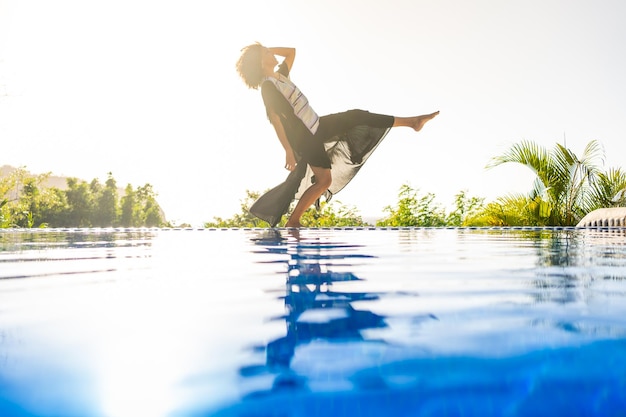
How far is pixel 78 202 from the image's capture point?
16.9 metres

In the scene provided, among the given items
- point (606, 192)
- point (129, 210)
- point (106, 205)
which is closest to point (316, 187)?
point (606, 192)

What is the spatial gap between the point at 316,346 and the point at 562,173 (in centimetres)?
946

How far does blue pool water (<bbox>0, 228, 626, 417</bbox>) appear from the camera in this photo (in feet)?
1.66

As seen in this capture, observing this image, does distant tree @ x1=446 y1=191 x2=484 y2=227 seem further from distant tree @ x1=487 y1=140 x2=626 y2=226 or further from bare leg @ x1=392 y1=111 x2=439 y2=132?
bare leg @ x1=392 y1=111 x2=439 y2=132

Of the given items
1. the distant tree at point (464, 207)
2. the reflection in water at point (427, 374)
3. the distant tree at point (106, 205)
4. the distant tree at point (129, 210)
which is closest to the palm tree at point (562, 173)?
the distant tree at point (464, 207)

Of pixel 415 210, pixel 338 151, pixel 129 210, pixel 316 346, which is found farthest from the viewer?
pixel 129 210

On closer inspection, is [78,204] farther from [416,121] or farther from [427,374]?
[427,374]

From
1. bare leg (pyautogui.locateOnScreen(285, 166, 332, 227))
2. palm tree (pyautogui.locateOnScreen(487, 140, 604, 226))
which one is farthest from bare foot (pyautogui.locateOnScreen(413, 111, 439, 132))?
palm tree (pyautogui.locateOnScreen(487, 140, 604, 226))

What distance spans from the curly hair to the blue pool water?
3.26 m

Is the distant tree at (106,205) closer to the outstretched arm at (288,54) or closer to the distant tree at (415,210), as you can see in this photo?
the distant tree at (415,210)

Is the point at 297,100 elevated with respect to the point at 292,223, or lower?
elevated

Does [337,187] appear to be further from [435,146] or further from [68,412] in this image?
[435,146]

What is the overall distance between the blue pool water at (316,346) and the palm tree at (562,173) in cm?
825

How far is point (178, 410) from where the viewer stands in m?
0.49
